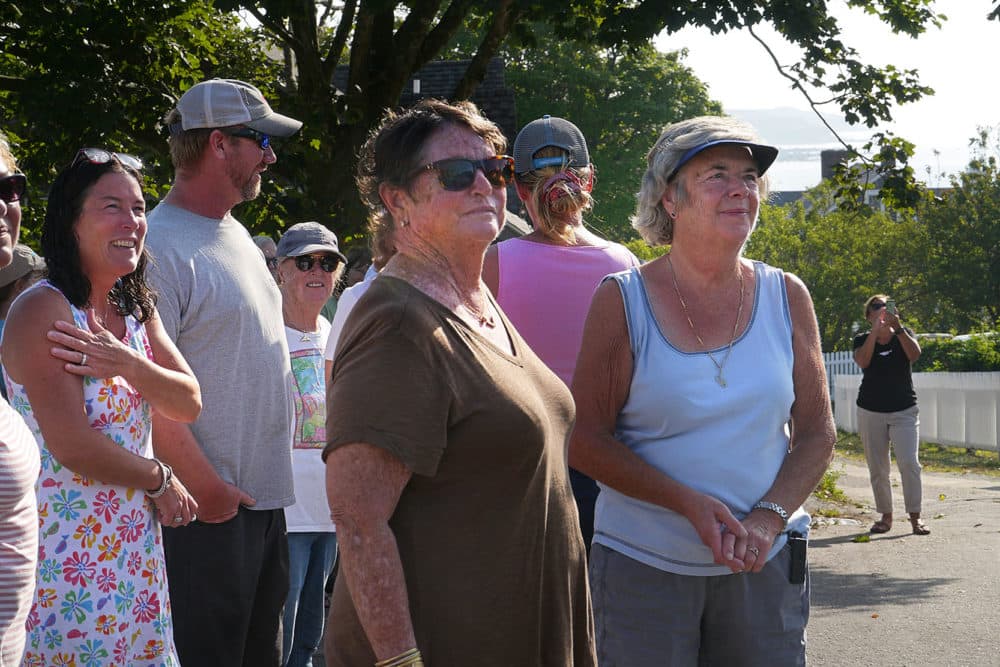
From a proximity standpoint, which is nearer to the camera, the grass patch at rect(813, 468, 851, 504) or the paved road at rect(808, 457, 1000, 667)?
the paved road at rect(808, 457, 1000, 667)

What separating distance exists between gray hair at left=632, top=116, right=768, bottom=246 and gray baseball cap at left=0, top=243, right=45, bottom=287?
2.29 meters

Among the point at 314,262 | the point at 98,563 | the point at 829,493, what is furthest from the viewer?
the point at 829,493

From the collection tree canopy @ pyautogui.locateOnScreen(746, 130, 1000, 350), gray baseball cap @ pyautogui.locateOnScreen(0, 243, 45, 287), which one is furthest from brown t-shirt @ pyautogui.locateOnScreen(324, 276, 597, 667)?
tree canopy @ pyautogui.locateOnScreen(746, 130, 1000, 350)

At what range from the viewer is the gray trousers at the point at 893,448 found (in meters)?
11.7

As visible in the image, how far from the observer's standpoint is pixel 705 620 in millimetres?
3471

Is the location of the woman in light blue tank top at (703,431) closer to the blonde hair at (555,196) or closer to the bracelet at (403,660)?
the blonde hair at (555,196)

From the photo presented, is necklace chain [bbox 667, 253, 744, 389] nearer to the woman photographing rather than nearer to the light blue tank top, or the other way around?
the light blue tank top

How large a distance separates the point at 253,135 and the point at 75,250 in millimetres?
1056

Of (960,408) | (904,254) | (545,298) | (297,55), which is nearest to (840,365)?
(960,408)

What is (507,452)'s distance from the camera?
2.61 metres

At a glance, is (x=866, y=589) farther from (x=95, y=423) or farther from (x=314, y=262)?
(x=95, y=423)

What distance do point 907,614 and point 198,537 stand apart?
18.2 ft

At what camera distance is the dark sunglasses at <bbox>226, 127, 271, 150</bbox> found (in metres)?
4.32

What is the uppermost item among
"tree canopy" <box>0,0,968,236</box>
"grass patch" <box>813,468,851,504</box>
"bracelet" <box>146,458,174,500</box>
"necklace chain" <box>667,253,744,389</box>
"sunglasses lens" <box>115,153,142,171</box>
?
"tree canopy" <box>0,0,968,236</box>
